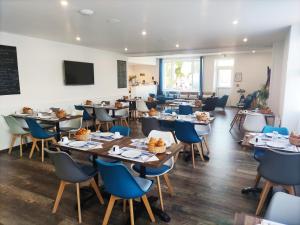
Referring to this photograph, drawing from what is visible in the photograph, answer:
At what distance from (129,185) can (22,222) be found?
142 cm

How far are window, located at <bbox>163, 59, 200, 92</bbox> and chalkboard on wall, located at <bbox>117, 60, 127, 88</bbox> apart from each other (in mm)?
5224

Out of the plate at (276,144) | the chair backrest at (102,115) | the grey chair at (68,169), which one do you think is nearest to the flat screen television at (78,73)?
the chair backrest at (102,115)

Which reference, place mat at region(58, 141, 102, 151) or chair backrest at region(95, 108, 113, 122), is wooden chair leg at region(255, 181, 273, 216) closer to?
place mat at region(58, 141, 102, 151)

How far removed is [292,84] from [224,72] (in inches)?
304

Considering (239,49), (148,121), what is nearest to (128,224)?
(148,121)

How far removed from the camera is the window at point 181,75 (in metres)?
13.0

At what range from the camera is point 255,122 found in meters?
4.77

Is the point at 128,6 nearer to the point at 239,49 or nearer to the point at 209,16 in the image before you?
the point at 209,16

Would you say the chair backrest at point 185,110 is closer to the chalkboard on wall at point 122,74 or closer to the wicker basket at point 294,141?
the wicker basket at point 294,141

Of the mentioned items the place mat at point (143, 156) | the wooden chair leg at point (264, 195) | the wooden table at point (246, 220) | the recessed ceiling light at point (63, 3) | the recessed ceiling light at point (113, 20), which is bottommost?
Answer: the wooden chair leg at point (264, 195)

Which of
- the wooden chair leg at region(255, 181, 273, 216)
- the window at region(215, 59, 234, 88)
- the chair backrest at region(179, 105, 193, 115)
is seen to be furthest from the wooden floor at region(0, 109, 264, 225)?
the window at region(215, 59, 234, 88)

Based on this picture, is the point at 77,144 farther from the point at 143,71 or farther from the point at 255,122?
the point at 143,71

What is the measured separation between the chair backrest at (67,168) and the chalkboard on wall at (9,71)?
3296 mm

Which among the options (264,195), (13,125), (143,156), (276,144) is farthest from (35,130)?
(276,144)
